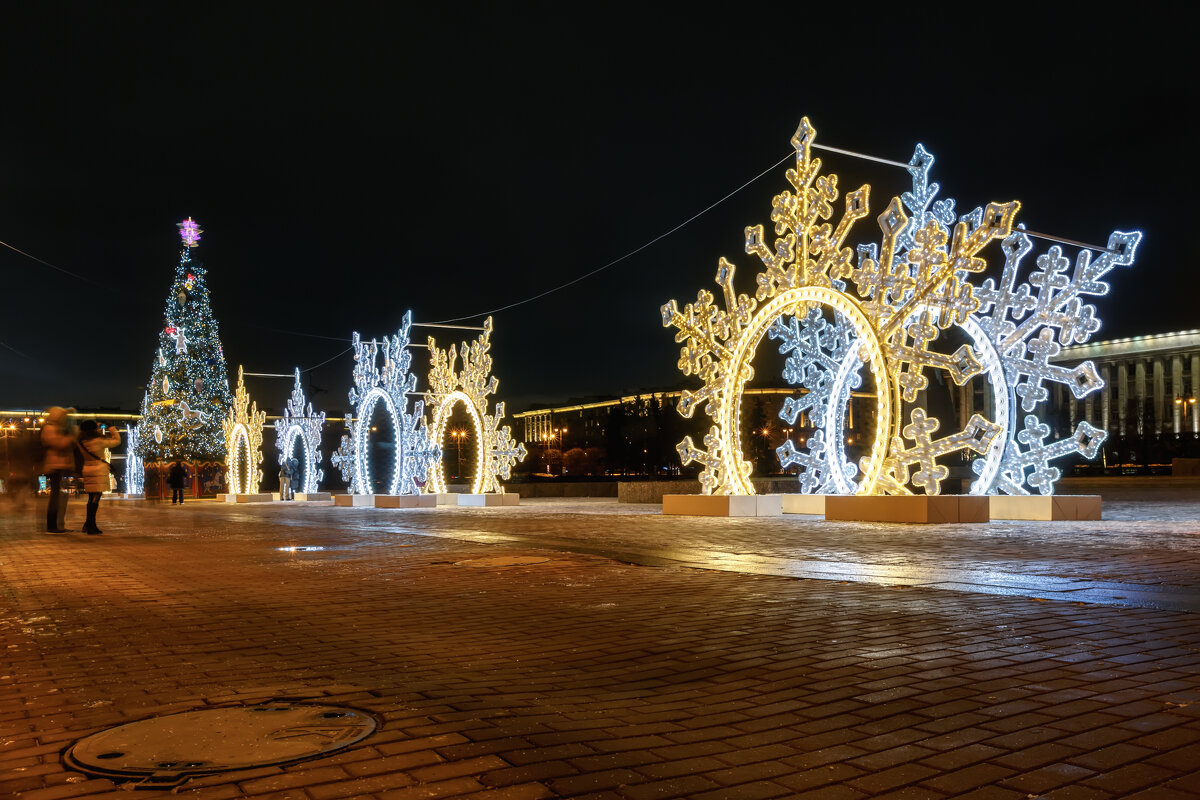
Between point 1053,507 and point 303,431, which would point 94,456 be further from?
point 303,431

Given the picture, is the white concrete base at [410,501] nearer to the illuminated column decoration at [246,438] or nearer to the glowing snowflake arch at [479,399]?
the glowing snowflake arch at [479,399]

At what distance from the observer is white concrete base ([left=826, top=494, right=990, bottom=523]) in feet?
55.5

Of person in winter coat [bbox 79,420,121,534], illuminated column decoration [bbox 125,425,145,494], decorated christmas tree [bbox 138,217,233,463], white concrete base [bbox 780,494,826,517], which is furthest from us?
illuminated column decoration [bbox 125,425,145,494]

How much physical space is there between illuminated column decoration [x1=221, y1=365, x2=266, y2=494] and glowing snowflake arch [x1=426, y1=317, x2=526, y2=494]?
1767cm

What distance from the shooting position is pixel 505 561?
1124 centimetres

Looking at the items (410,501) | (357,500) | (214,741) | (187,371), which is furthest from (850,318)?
(187,371)

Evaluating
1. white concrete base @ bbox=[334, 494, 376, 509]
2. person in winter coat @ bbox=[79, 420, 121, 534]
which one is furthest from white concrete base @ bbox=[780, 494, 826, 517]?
white concrete base @ bbox=[334, 494, 376, 509]

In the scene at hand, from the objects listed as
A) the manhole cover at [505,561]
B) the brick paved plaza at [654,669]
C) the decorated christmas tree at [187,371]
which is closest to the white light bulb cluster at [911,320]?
the brick paved plaza at [654,669]

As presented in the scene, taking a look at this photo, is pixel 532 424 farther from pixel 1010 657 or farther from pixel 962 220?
pixel 1010 657

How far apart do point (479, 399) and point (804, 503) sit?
1216 centimetres

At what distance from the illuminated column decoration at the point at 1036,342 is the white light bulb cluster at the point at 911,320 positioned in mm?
25

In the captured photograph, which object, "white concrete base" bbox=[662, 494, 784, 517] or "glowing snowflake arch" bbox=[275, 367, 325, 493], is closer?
"white concrete base" bbox=[662, 494, 784, 517]

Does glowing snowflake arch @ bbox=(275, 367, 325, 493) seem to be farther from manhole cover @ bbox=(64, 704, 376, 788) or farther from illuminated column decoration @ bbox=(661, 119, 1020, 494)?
manhole cover @ bbox=(64, 704, 376, 788)

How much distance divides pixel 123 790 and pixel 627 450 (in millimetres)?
67009
